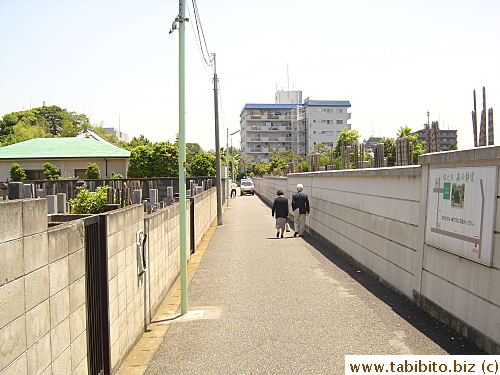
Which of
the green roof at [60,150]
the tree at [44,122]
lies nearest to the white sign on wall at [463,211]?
the green roof at [60,150]

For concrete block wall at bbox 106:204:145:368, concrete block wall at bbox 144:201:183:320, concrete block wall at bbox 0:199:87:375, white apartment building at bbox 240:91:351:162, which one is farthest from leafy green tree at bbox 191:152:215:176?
white apartment building at bbox 240:91:351:162

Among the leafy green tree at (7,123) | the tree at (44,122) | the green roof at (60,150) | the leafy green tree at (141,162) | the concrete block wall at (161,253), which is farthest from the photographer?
the leafy green tree at (7,123)

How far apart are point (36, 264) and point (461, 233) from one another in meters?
4.89

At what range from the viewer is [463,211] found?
6207 mm

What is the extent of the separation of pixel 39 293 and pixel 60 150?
166ft

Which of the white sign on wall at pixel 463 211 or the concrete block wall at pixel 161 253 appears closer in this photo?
the white sign on wall at pixel 463 211

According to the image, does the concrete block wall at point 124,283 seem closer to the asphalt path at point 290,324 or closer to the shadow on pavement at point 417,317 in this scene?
the asphalt path at point 290,324

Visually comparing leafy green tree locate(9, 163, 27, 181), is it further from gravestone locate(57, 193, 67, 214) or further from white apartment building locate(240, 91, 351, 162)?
white apartment building locate(240, 91, 351, 162)

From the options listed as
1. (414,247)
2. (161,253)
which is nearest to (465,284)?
(414,247)

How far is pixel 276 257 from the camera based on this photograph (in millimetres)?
12961

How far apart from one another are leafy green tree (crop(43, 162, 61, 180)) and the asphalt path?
1436 inches

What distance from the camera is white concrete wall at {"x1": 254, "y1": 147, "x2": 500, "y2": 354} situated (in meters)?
5.52

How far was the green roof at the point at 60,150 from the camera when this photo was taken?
4853cm

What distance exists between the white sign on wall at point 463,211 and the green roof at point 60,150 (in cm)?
4483
